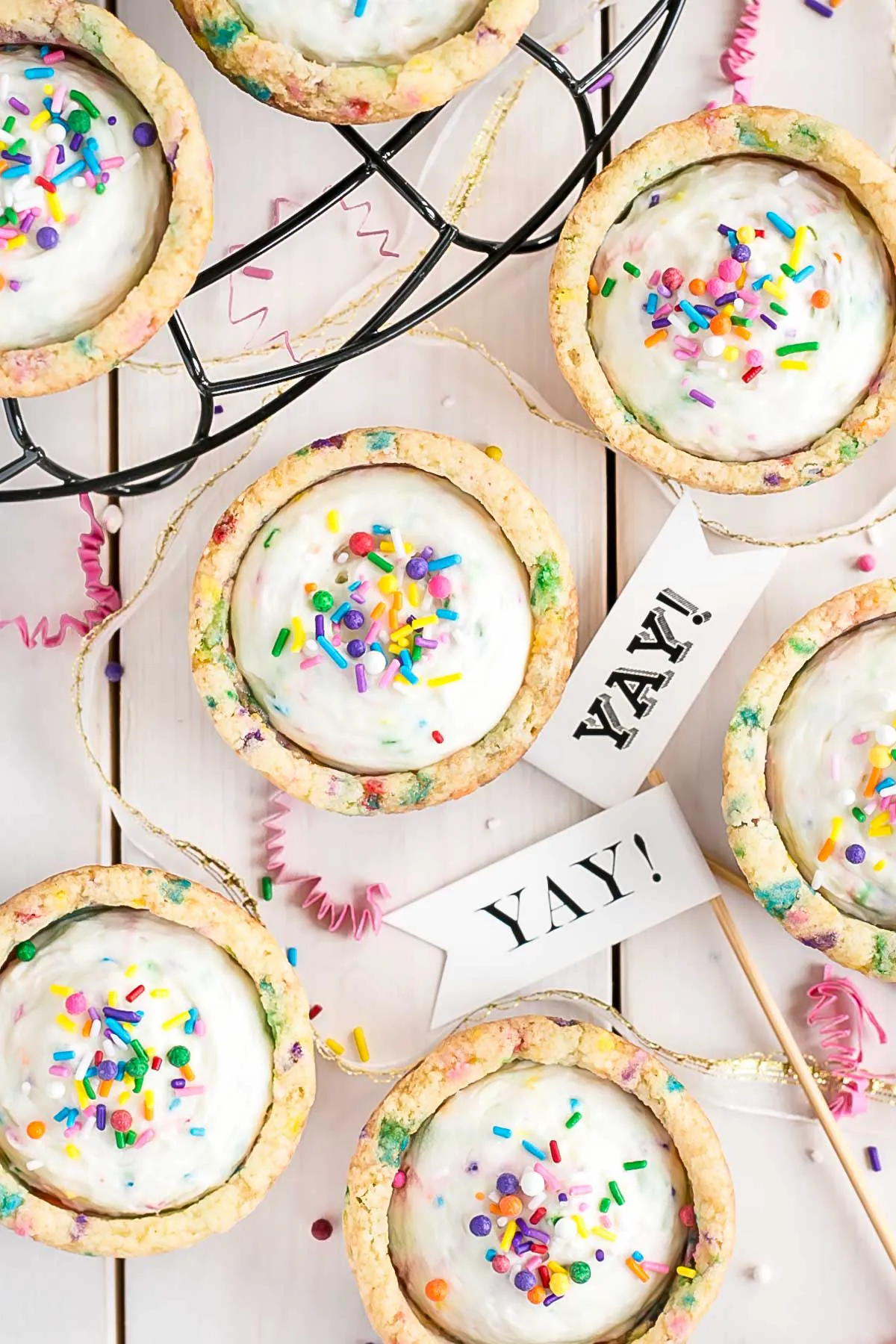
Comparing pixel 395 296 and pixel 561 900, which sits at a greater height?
pixel 395 296

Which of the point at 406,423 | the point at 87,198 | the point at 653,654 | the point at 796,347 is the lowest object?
the point at 653,654

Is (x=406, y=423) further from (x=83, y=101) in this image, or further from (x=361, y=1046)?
(x=361, y=1046)

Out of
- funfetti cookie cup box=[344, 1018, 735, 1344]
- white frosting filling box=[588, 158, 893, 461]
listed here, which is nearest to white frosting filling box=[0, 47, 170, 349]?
white frosting filling box=[588, 158, 893, 461]

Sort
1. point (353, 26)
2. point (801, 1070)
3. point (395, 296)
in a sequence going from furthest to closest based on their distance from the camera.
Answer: point (801, 1070) → point (395, 296) → point (353, 26)

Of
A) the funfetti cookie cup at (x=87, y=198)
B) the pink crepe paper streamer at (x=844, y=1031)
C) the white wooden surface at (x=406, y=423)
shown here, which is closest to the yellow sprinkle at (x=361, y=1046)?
the white wooden surface at (x=406, y=423)

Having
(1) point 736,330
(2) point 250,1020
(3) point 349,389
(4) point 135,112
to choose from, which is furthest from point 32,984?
(1) point 736,330

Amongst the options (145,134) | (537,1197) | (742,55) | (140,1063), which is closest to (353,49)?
(145,134)
